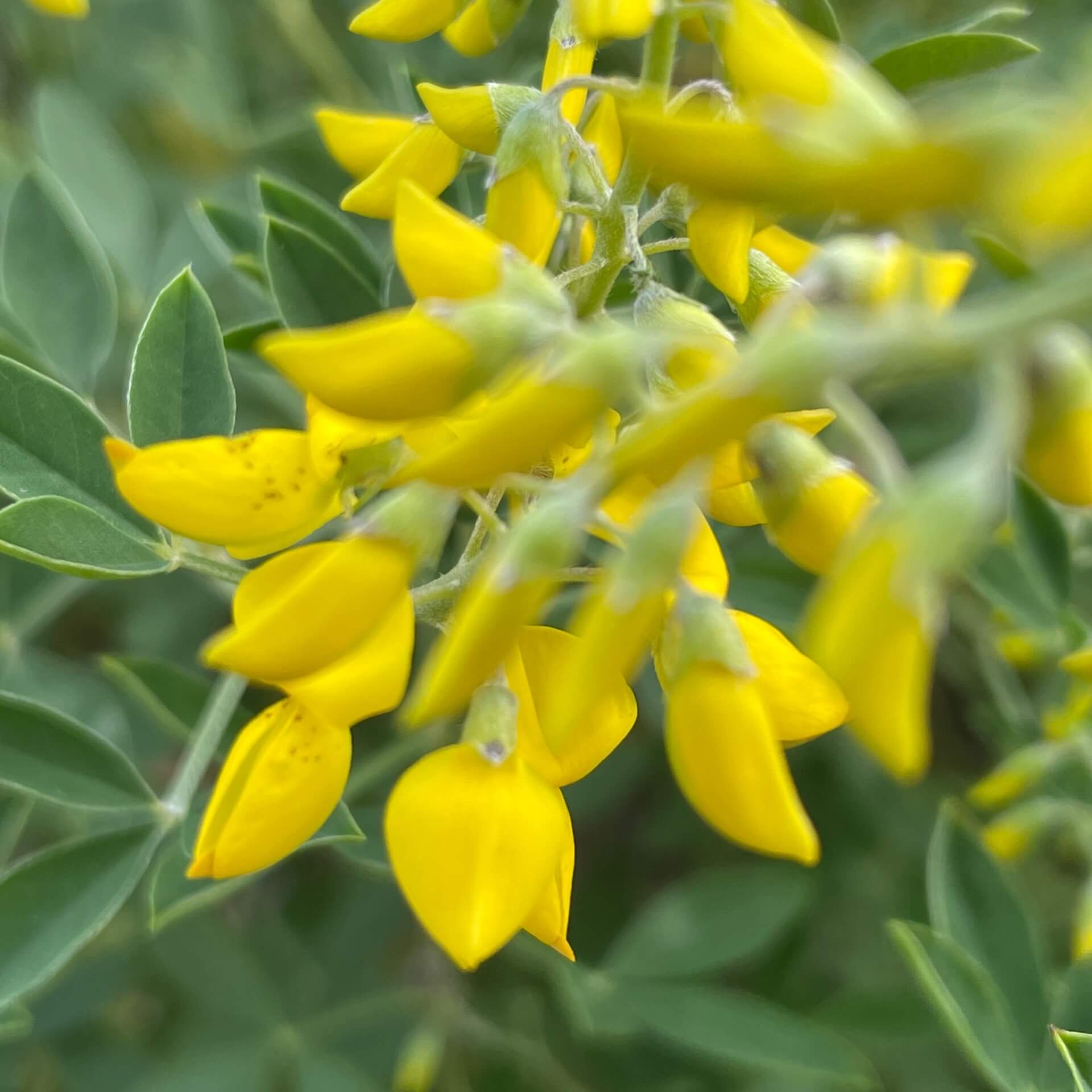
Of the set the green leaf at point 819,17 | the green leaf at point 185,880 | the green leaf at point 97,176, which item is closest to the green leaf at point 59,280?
the green leaf at point 97,176

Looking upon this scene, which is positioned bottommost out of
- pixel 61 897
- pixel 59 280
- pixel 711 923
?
pixel 711 923

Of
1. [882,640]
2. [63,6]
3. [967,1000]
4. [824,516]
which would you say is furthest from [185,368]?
[967,1000]

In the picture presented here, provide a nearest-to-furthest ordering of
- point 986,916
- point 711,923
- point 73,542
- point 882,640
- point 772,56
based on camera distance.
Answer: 1. point 882,640
2. point 772,56
3. point 73,542
4. point 986,916
5. point 711,923

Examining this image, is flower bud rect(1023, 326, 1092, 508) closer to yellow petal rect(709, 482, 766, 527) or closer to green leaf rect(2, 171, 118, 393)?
yellow petal rect(709, 482, 766, 527)

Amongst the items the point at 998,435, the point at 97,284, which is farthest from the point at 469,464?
the point at 97,284

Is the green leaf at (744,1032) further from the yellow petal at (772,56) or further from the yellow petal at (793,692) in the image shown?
the yellow petal at (772,56)

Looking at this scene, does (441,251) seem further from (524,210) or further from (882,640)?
(882,640)

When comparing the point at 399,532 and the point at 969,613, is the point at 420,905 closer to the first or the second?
the point at 399,532

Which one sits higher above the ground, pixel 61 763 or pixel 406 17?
pixel 406 17
